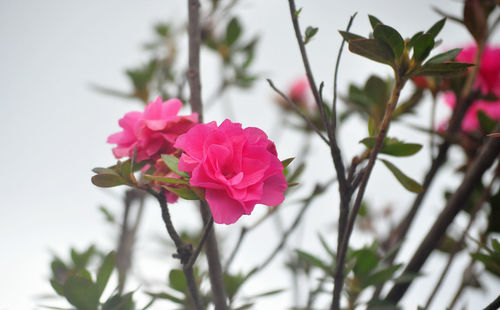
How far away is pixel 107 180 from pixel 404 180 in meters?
0.35

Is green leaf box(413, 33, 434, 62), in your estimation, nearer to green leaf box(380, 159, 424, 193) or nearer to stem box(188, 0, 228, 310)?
green leaf box(380, 159, 424, 193)

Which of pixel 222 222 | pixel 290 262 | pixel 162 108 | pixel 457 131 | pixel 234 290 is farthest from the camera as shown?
pixel 290 262

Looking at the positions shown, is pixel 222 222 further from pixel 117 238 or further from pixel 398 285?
pixel 117 238

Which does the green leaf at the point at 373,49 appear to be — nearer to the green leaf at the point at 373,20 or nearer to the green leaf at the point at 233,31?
the green leaf at the point at 373,20

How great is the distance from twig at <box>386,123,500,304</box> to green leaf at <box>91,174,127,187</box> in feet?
1.38

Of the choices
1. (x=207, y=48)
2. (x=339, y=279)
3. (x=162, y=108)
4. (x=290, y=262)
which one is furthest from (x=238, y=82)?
(x=339, y=279)

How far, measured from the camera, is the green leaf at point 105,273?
0.51 m

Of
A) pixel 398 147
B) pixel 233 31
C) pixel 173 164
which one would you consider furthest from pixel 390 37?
pixel 233 31

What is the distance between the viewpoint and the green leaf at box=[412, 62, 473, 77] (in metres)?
0.43

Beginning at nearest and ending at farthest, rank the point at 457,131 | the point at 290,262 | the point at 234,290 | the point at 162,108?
1. the point at 162,108
2. the point at 234,290
3. the point at 457,131
4. the point at 290,262

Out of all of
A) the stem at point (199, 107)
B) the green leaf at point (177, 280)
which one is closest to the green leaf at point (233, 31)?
the stem at point (199, 107)

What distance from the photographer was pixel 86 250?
80 cm

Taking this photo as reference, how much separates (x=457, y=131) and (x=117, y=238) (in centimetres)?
90

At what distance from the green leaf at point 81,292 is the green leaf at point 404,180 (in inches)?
15.8
